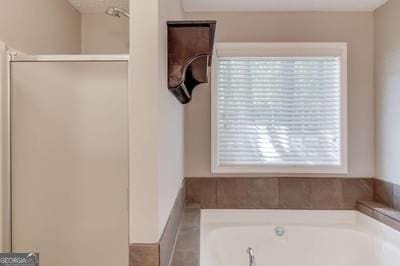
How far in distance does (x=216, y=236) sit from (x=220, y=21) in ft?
5.90

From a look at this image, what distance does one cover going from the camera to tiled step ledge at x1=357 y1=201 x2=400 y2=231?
2.51 m

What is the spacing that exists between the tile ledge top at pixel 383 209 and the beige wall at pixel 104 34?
2382 mm

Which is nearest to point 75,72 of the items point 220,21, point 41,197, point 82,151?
point 82,151

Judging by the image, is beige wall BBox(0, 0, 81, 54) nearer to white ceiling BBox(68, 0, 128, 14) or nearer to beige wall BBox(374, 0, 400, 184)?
white ceiling BBox(68, 0, 128, 14)

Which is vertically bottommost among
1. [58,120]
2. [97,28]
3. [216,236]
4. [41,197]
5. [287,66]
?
[216,236]

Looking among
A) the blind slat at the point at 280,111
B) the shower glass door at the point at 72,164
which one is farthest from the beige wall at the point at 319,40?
the shower glass door at the point at 72,164

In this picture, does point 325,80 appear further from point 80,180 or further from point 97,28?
point 80,180

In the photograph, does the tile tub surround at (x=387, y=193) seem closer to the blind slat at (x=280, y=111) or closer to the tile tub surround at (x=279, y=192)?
the tile tub surround at (x=279, y=192)

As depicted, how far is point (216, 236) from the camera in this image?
2715mm

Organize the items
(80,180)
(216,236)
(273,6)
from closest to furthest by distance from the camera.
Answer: (80,180)
(216,236)
(273,6)

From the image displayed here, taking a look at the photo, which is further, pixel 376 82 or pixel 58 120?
pixel 376 82

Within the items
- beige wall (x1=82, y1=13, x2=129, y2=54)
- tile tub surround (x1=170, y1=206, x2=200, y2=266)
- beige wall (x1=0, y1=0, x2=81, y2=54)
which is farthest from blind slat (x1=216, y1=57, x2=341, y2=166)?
beige wall (x1=0, y1=0, x2=81, y2=54)

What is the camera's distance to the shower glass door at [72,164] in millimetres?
1712

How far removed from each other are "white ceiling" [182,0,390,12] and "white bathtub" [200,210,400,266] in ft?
5.69
